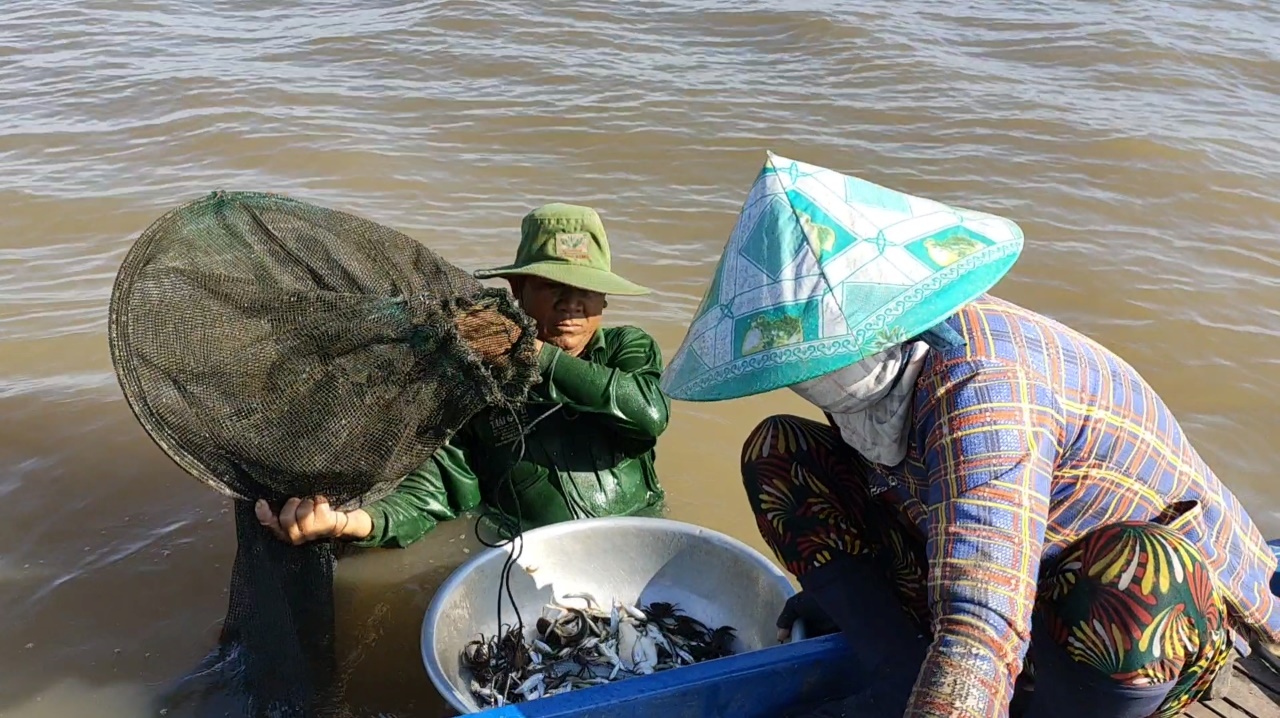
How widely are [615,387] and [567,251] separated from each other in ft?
1.34

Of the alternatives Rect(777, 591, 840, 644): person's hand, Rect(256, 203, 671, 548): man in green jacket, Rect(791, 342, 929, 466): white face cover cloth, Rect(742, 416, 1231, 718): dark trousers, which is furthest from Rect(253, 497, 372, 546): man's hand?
Rect(791, 342, 929, 466): white face cover cloth

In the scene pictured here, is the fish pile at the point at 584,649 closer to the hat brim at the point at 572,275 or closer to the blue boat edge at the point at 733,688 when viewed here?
the blue boat edge at the point at 733,688

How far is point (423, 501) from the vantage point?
317cm

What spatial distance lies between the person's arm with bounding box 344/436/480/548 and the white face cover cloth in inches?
55.6

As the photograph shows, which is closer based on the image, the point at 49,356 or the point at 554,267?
the point at 554,267

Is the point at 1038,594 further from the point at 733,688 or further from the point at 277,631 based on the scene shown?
the point at 277,631

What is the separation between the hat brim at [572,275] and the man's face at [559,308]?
0.13ft

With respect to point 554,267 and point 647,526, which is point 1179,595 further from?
point 554,267

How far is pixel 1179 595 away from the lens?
174cm

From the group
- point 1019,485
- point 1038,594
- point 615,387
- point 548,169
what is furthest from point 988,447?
point 548,169

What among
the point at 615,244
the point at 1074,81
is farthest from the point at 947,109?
the point at 615,244

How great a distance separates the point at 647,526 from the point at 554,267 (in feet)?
2.53

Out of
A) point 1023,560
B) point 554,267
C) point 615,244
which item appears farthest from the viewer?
point 615,244

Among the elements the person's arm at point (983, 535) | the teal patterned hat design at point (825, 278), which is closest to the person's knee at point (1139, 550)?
the person's arm at point (983, 535)
